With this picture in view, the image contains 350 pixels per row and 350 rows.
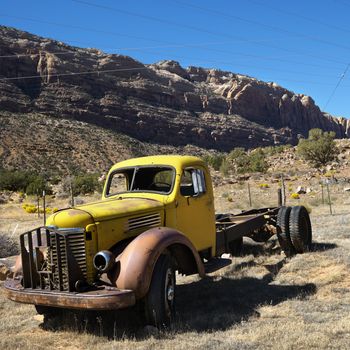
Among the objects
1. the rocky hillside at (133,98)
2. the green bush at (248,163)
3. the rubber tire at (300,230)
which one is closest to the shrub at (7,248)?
the rubber tire at (300,230)

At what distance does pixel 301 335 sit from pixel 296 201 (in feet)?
64.0

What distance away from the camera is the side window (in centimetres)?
742

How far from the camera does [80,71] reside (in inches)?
4208

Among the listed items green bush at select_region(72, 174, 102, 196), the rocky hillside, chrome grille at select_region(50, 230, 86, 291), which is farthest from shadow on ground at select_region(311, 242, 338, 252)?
the rocky hillside

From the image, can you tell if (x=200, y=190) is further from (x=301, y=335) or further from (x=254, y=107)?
(x=254, y=107)

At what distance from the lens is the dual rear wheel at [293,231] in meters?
9.82

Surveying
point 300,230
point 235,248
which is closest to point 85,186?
point 235,248

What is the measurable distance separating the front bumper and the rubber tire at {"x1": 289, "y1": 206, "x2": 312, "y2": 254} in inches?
213

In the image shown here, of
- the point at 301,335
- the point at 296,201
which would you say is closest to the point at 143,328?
the point at 301,335

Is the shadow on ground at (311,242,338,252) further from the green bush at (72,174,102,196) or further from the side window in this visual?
the green bush at (72,174,102,196)

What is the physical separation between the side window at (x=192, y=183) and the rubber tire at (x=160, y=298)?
1.68 metres

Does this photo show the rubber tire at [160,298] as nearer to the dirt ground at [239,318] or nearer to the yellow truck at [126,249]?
the yellow truck at [126,249]

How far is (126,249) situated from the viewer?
18.6 ft

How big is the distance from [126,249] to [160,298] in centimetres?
73
